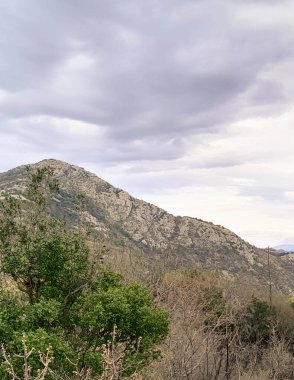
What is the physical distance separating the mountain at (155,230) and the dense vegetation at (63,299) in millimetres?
115850

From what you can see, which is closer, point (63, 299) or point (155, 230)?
point (63, 299)

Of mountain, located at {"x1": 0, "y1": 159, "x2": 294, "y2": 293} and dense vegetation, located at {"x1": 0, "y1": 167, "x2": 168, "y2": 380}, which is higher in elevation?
mountain, located at {"x1": 0, "y1": 159, "x2": 294, "y2": 293}

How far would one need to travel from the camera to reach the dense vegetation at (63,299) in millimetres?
14984

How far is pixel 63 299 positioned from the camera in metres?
17.3

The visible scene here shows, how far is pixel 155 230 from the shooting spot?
549 feet

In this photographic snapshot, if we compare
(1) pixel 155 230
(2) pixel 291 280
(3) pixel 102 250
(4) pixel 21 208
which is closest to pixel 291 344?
(3) pixel 102 250

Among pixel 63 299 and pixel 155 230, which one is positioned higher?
pixel 155 230

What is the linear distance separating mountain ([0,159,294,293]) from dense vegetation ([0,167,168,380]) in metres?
116

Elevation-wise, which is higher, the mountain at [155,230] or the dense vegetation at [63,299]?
the mountain at [155,230]

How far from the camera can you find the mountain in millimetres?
142250

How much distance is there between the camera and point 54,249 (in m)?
17.0

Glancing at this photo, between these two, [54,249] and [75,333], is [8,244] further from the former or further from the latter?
[75,333]

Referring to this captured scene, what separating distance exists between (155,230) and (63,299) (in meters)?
151

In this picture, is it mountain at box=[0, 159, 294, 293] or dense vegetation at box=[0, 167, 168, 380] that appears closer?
dense vegetation at box=[0, 167, 168, 380]
